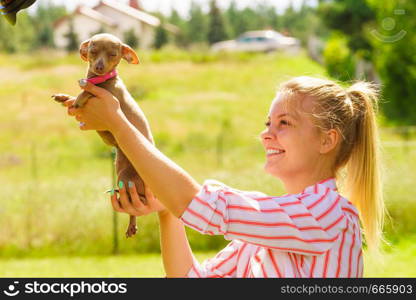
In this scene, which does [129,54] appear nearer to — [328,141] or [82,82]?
[82,82]

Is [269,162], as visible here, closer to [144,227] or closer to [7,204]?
[144,227]

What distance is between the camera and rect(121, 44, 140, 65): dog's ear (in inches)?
67.9

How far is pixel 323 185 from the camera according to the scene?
6.72ft

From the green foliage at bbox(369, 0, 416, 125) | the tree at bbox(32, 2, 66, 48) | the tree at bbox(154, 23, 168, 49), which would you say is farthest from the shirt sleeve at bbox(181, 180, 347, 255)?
the tree at bbox(32, 2, 66, 48)

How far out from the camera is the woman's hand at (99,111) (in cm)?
170

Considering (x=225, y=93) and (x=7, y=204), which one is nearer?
(x=7, y=204)

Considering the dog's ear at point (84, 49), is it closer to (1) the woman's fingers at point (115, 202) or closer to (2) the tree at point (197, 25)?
(1) the woman's fingers at point (115, 202)

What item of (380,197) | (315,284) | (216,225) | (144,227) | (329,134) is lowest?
(315,284)

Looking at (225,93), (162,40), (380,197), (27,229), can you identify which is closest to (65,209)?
(27,229)

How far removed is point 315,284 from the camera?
2.05 meters

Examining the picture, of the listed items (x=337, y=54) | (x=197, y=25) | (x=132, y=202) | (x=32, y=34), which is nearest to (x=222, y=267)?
(x=132, y=202)

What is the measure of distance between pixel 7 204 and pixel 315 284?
1046cm

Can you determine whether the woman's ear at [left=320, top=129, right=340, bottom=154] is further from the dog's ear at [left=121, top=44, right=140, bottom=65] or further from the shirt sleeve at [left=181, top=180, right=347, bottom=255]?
the dog's ear at [left=121, top=44, right=140, bottom=65]

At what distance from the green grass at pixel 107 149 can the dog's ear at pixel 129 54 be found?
1.15 feet
